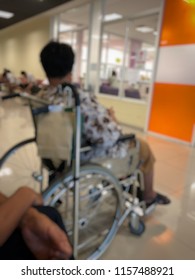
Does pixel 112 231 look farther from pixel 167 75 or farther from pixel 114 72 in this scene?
pixel 114 72

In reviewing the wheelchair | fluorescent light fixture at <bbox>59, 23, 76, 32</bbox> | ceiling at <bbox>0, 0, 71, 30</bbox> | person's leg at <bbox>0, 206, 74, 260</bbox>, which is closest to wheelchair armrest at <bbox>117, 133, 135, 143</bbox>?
the wheelchair

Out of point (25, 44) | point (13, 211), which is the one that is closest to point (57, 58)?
point (13, 211)

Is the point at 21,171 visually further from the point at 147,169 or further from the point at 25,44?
the point at 25,44

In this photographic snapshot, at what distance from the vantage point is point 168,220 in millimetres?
1790

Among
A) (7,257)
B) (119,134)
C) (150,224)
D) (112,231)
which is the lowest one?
(150,224)

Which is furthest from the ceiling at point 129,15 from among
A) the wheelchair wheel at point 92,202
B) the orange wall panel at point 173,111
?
the wheelchair wheel at point 92,202

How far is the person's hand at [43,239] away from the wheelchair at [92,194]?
341 millimetres

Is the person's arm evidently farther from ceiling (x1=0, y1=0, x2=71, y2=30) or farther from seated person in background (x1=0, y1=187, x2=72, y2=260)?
ceiling (x1=0, y1=0, x2=71, y2=30)

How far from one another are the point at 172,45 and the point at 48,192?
372 cm

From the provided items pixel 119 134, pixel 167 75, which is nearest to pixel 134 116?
pixel 167 75

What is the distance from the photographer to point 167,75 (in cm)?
415

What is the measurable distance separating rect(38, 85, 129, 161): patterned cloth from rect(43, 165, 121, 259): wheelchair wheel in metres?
0.13

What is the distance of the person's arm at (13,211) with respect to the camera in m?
0.67

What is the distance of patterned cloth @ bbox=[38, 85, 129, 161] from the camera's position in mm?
1241
